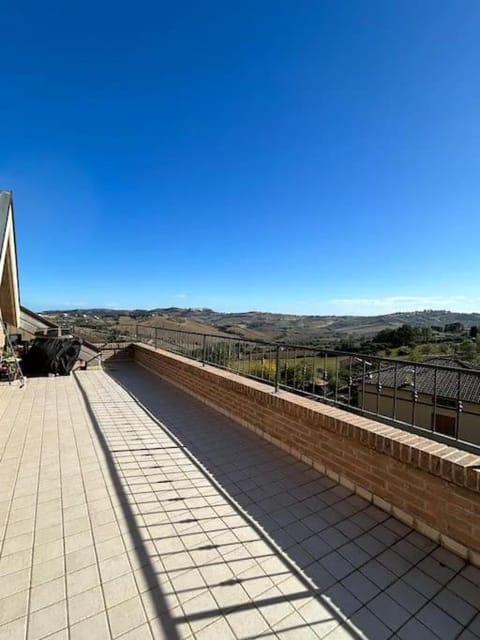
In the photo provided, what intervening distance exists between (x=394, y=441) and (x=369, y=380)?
3.14 feet

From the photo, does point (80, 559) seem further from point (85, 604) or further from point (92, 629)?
point (92, 629)

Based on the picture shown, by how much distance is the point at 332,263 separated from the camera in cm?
2677

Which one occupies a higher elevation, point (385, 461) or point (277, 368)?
point (277, 368)

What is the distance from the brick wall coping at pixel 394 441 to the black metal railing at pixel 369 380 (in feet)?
0.38

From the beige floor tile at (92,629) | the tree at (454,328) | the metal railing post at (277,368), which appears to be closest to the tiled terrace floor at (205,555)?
the beige floor tile at (92,629)

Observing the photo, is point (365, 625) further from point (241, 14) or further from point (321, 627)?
point (241, 14)

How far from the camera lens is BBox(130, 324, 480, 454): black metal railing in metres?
2.50

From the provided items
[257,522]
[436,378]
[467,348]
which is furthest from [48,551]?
[467,348]

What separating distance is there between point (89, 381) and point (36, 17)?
23.5 ft

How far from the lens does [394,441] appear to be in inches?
97.9

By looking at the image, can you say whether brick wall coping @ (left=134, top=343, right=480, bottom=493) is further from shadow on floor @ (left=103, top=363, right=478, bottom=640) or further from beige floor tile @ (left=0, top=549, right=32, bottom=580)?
beige floor tile @ (left=0, top=549, right=32, bottom=580)

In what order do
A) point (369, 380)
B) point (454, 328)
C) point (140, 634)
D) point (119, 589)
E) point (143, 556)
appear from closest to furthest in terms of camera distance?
1. point (140, 634)
2. point (119, 589)
3. point (143, 556)
4. point (369, 380)
5. point (454, 328)

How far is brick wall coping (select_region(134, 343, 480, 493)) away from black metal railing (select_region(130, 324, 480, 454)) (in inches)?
4.6

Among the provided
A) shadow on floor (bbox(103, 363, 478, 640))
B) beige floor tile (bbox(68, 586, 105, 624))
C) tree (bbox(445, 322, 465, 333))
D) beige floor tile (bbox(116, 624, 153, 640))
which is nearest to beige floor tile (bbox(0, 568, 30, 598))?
beige floor tile (bbox(68, 586, 105, 624))
